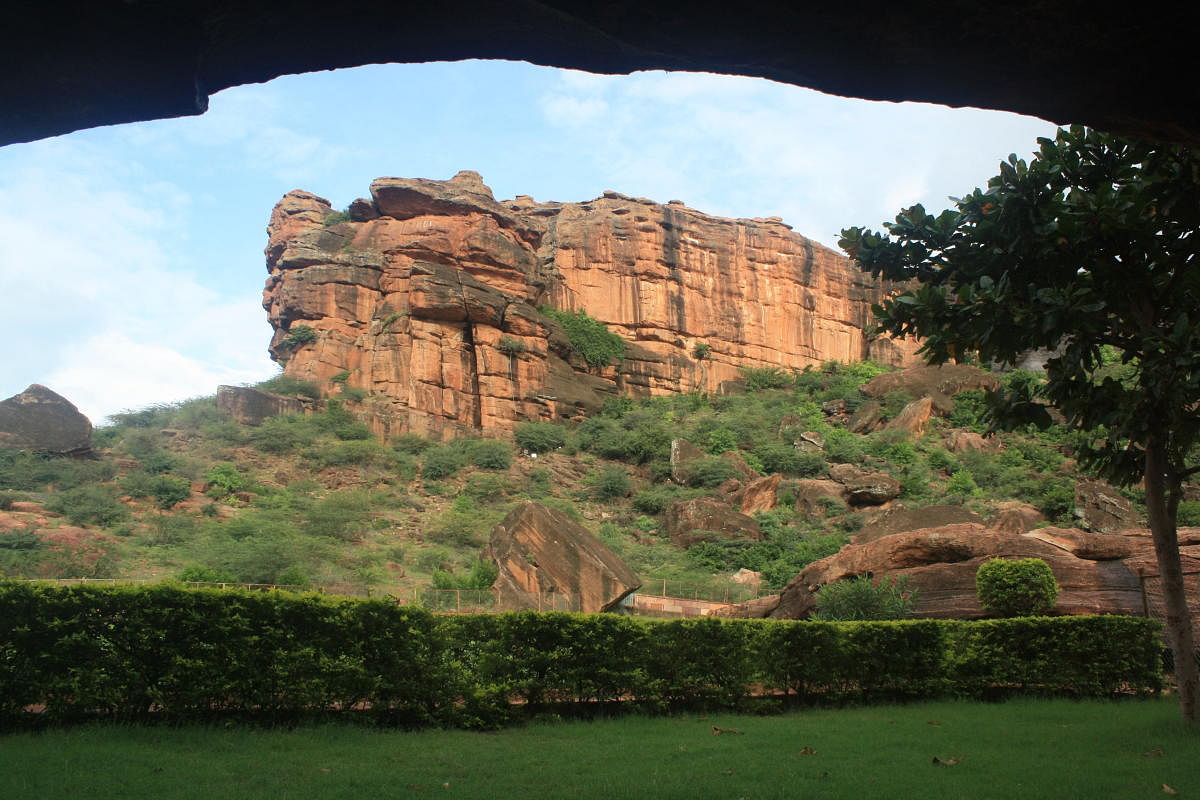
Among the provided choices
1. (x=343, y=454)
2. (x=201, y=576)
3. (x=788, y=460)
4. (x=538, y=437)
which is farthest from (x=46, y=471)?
(x=788, y=460)

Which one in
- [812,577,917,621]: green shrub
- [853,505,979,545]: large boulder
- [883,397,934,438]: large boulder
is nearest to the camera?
[812,577,917,621]: green shrub

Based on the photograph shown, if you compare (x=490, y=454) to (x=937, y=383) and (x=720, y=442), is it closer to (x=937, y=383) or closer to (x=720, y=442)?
(x=720, y=442)

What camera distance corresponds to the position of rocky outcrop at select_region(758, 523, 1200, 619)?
15.1 m

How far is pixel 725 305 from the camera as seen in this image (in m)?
63.7

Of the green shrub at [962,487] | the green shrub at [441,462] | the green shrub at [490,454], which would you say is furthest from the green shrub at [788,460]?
the green shrub at [441,462]

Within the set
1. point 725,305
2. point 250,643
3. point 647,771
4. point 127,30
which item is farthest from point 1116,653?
point 725,305

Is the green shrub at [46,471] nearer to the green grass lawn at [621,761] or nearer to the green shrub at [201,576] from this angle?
the green shrub at [201,576]

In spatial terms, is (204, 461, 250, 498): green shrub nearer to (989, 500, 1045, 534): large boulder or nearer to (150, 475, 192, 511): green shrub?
(150, 475, 192, 511): green shrub

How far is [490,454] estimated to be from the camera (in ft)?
141

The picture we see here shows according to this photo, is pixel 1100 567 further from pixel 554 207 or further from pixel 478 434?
pixel 554 207

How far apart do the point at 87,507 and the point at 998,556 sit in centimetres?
2715

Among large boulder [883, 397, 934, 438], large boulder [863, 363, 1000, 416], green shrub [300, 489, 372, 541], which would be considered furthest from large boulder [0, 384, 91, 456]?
large boulder [863, 363, 1000, 416]

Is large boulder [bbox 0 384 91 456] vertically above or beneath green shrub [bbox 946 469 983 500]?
above

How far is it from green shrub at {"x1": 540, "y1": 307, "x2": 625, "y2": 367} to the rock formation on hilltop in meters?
0.79
